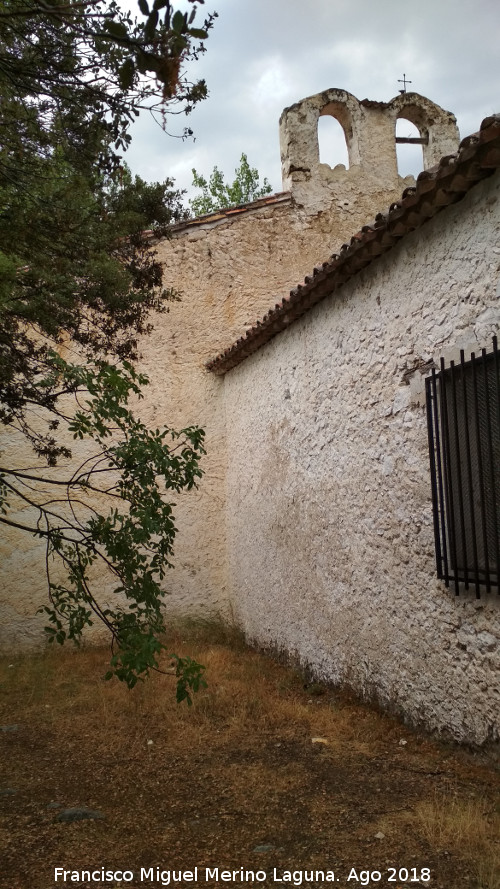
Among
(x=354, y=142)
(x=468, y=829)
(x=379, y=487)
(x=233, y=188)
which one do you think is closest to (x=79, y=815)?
(x=468, y=829)

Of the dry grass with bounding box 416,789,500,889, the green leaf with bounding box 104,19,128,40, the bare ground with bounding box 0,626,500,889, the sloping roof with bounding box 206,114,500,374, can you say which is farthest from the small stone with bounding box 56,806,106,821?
the sloping roof with bounding box 206,114,500,374

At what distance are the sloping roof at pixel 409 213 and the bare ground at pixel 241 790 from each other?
3.28 meters

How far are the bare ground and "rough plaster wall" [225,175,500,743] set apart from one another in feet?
1.26

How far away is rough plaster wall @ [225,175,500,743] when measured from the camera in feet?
13.1

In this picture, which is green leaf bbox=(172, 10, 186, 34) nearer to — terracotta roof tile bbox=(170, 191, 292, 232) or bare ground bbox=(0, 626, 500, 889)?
bare ground bbox=(0, 626, 500, 889)

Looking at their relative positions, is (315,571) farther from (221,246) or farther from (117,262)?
(221,246)

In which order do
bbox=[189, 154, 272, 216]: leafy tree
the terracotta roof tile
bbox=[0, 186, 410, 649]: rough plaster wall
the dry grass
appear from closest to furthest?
the dry grass → bbox=[0, 186, 410, 649]: rough plaster wall → the terracotta roof tile → bbox=[189, 154, 272, 216]: leafy tree

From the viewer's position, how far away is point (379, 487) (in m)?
5.04

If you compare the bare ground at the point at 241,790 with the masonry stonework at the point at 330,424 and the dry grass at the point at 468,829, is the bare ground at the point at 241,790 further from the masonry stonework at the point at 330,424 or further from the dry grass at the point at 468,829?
the masonry stonework at the point at 330,424

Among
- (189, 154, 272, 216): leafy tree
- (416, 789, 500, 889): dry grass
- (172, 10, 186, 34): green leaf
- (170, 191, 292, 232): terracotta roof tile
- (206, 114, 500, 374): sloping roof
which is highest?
(189, 154, 272, 216): leafy tree

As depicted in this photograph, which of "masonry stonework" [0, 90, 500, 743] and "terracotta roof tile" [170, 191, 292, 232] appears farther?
"terracotta roof tile" [170, 191, 292, 232]

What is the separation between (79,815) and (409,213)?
404cm

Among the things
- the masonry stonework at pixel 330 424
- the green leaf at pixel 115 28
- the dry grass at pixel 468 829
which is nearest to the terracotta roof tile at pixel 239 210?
the masonry stonework at pixel 330 424

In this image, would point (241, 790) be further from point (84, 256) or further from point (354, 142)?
point (354, 142)
